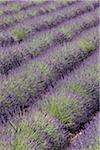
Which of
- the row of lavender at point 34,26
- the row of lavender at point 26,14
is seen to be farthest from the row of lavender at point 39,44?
the row of lavender at point 26,14

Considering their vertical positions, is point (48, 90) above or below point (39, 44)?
above

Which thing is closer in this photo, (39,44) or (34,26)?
(39,44)

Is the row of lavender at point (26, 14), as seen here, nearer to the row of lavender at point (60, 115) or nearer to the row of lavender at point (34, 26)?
the row of lavender at point (34, 26)

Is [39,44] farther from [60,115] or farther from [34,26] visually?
[60,115]

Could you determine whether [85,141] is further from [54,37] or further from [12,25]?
[12,25]

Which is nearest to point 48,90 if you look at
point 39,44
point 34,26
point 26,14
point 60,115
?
point 60,115

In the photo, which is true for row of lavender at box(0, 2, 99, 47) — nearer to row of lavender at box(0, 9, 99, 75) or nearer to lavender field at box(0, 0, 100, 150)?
lavender field at box(0, 0, 100, 150)

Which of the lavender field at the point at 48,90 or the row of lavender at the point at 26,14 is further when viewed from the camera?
the row of lavender at the point at 26,14

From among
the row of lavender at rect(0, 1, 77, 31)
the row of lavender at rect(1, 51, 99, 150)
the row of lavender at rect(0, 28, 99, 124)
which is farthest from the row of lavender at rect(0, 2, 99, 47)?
the row of lavender at rect(1, 51, 99, 150)
